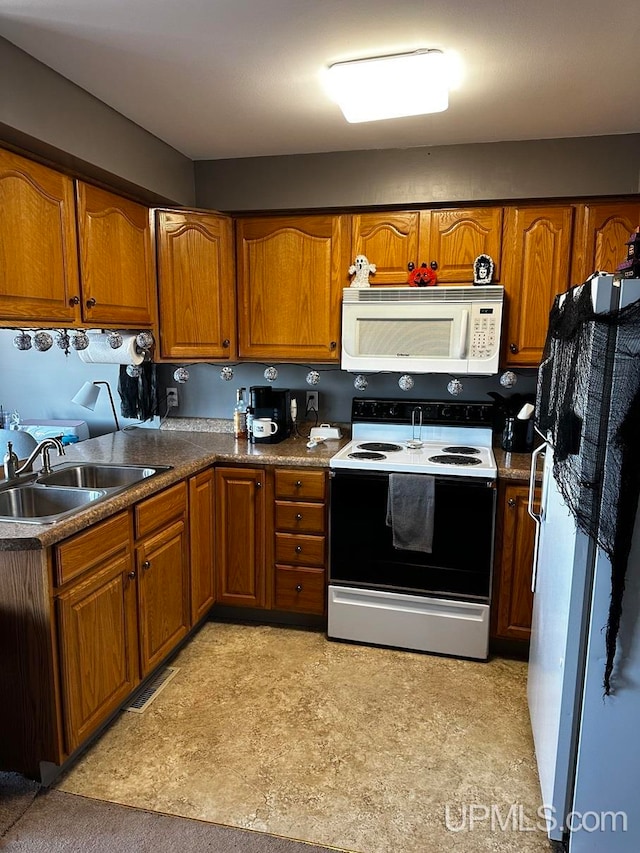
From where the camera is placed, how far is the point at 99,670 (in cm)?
198

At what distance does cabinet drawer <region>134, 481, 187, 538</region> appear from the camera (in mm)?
2203

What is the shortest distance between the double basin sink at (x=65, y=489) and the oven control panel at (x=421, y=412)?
3.78 feet

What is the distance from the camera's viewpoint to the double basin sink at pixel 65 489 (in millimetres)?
2121

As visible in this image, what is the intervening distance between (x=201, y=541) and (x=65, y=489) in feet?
2.47

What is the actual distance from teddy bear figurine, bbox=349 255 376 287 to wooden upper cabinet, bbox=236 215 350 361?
0.06 metres

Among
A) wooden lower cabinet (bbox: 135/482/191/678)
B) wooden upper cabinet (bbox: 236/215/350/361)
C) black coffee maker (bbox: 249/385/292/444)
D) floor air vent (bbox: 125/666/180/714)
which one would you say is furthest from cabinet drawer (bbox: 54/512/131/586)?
wooden upper cabinet (bbox: 236/215/350/361)

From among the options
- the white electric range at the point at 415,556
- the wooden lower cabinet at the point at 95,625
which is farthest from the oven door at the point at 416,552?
the wooden lower cabinet at the point at 95,625

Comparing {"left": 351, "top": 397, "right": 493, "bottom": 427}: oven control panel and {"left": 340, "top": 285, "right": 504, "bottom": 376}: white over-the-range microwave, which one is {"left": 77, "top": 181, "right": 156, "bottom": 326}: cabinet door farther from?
{"left": 351, "top": 397, "right": 493, "bottom": 427}: oven control panel

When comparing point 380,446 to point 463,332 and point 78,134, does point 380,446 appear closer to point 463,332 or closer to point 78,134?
point 463,332

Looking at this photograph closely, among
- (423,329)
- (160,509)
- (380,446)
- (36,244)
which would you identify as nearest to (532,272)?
(423,329)

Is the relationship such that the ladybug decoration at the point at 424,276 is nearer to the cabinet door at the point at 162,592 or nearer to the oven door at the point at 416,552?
the oven door at the point at 416,552

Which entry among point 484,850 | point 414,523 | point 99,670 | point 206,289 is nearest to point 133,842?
point 99,670

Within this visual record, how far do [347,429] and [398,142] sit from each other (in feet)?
4.95

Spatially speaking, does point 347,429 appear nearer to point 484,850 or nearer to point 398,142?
point 398,142
